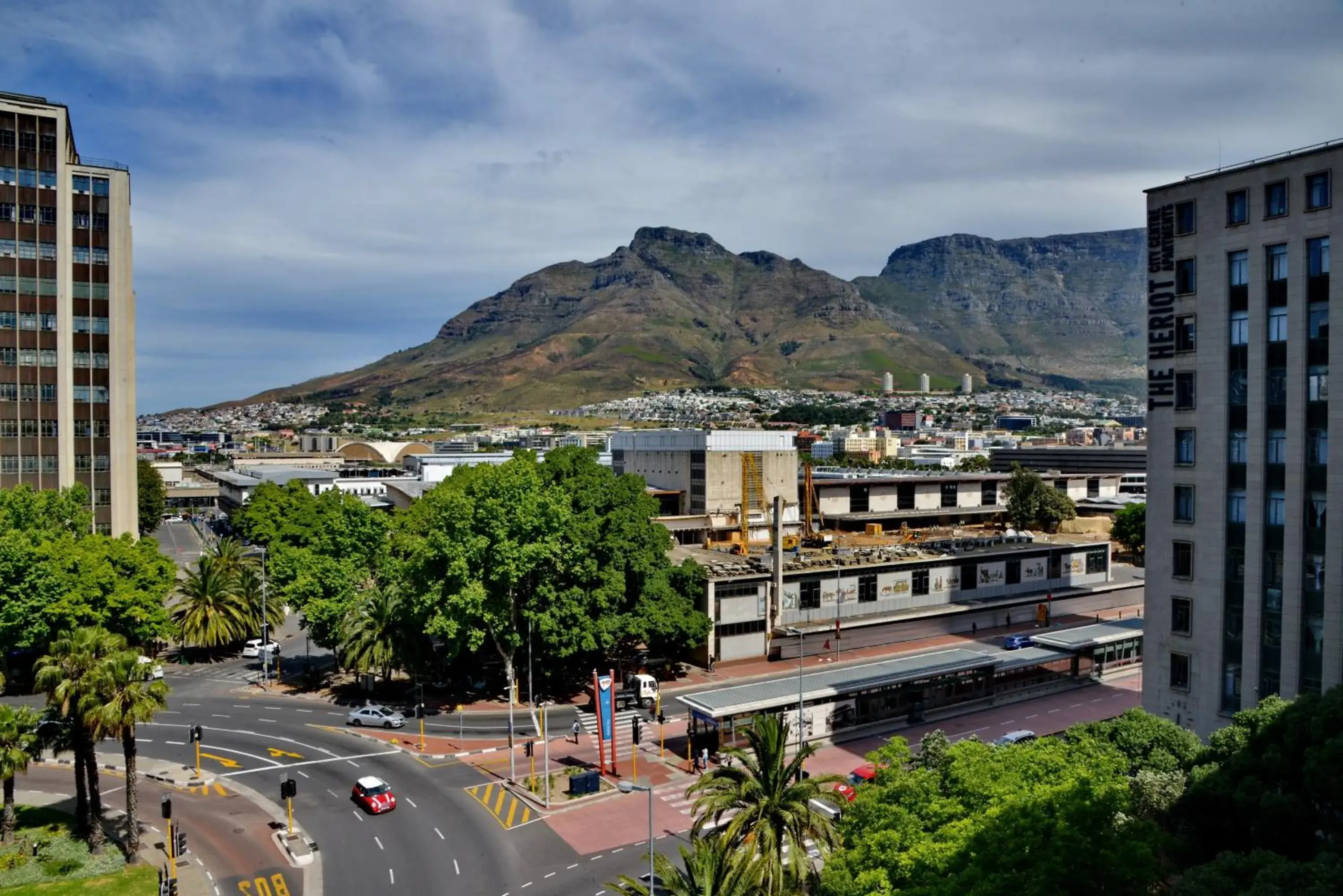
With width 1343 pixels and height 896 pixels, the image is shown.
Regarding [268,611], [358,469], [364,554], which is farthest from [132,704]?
Result: [358,469]

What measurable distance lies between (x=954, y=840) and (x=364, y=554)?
5733cm

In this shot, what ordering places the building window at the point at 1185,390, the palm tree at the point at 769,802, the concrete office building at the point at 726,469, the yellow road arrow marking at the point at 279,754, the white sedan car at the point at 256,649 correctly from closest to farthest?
the palm tree at the point at 769,802
the building window at the point at 1185,390
the yellow road arrow marking at the point at 279,754
the white sedan car at the point at 256,649
the concrete office building at the point at 726,469

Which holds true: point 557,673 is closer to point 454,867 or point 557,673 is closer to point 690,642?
point 690,642

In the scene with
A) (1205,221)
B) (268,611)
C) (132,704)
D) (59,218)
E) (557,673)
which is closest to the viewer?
(132,704)

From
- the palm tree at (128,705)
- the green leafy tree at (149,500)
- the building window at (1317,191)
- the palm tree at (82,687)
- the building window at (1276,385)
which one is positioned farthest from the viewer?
the green leafy tree at (149,500)

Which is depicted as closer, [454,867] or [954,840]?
[954,840]

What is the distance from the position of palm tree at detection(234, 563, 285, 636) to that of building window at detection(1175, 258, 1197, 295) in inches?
2698

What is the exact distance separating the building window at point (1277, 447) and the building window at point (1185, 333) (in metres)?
6.00

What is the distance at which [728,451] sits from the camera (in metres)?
112

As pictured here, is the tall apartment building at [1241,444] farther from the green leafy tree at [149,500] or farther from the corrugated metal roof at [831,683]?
the green leafy tree at [149,500]

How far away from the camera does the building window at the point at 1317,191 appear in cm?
4203

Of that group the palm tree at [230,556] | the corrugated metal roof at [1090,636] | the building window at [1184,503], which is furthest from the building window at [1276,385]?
the palm tree at [230,556]

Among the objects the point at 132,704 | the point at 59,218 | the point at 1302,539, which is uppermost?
the point at 59,218

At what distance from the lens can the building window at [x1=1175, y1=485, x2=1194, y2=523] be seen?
47156 millimetres
